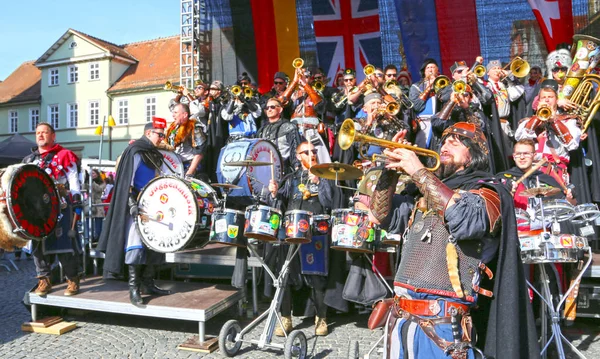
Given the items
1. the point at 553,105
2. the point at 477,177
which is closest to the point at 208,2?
the point at 553,105

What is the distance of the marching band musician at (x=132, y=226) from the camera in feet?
18.0

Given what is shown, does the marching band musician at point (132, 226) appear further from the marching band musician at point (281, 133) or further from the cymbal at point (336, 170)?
the cymbal at point (336, 170)

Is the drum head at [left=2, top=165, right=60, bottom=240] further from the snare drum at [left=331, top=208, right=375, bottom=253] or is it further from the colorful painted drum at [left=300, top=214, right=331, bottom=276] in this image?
the snare drum at [left=331, top=208, right=375, bottom=253]

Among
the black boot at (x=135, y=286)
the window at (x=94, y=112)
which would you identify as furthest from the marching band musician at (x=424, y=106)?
the window at (x=94, y=112)

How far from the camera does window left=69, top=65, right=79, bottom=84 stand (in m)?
33.0

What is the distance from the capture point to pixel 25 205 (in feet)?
17.8

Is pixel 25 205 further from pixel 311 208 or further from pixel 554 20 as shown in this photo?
pixel 554 20

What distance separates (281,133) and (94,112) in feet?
93.3

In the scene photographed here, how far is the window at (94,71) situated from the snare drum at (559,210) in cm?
3244

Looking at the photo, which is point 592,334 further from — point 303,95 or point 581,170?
point 303,95

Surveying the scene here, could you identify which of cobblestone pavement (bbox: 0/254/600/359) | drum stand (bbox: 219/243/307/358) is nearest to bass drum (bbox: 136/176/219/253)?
drum stand (bbox: 219/243/307/358)

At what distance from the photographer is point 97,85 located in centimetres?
3209

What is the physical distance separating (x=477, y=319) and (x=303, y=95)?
541cm

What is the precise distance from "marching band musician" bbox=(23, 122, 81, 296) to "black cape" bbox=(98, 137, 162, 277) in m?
0.56
